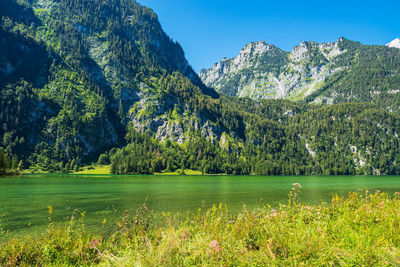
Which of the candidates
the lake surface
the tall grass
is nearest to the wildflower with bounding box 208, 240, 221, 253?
the tall grass

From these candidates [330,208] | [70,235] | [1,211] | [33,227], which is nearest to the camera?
[70,235]

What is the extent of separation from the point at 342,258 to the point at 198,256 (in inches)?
176

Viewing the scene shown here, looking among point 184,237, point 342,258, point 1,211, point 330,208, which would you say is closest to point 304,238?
point 342,258

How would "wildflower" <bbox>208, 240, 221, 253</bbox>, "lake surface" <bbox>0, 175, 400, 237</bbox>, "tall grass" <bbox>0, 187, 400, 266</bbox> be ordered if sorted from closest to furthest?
"tall grass" <bbox>0, 187, 400, 266</bbox>, "wildflower" <bbox>208, 240, 221, 253</bbox>, "lake surface" <bbox>0, 175, 400, 237</bbox>

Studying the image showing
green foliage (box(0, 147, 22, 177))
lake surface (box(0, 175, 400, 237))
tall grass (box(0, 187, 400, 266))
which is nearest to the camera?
tall grass (box(0, 187, 400, 266))

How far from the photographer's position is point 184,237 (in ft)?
31.8

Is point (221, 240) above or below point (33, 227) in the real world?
above

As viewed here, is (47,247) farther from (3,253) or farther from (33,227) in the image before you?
(33,227)

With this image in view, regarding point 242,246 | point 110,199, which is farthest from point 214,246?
point 110,199

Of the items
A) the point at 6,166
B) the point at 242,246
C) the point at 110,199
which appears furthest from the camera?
the point at 6,166

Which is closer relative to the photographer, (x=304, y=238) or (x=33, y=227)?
(x=304, y=238)

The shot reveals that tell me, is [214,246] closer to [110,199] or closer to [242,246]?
[242,246]

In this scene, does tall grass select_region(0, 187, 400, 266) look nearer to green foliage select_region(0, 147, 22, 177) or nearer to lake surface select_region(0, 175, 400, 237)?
lake surface select_region(0, 175, 400, 237)

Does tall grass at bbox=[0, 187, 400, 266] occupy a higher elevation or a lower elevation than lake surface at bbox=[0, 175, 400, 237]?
higher
